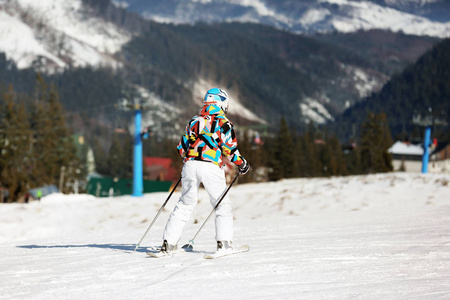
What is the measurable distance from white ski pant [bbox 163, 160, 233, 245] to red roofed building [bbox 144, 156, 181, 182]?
91.5 m

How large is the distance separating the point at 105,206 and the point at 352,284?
12.4 m

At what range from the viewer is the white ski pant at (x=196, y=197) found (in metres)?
6.77

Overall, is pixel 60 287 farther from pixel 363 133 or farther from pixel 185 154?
pixel 363 133

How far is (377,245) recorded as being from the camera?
7.39 m

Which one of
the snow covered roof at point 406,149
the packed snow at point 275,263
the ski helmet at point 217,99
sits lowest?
the packed snow at point 275,263

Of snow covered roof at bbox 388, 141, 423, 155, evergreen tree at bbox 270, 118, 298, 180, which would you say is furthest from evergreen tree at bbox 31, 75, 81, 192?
snow covered roof at bbox 388, 141, 423, 155

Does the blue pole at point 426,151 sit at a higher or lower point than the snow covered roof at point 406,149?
lower

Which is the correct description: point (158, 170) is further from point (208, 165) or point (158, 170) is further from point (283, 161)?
point (208, 165)

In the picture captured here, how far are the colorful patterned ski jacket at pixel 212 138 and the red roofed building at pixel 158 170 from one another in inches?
3603

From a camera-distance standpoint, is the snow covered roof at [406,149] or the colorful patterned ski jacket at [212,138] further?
the snow covered roof at [406,149]

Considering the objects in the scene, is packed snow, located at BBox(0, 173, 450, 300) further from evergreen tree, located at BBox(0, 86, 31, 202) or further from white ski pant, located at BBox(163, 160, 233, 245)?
evergreen tree, located at BBox(0, 86, 31, 202)

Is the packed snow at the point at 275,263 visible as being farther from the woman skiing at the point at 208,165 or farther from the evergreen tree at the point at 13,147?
the evergreen tree at the point at 13,147

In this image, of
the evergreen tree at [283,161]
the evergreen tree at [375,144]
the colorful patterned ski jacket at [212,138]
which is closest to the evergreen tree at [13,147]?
the evergreen tree at [283,161]

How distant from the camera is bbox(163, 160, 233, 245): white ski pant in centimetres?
677
